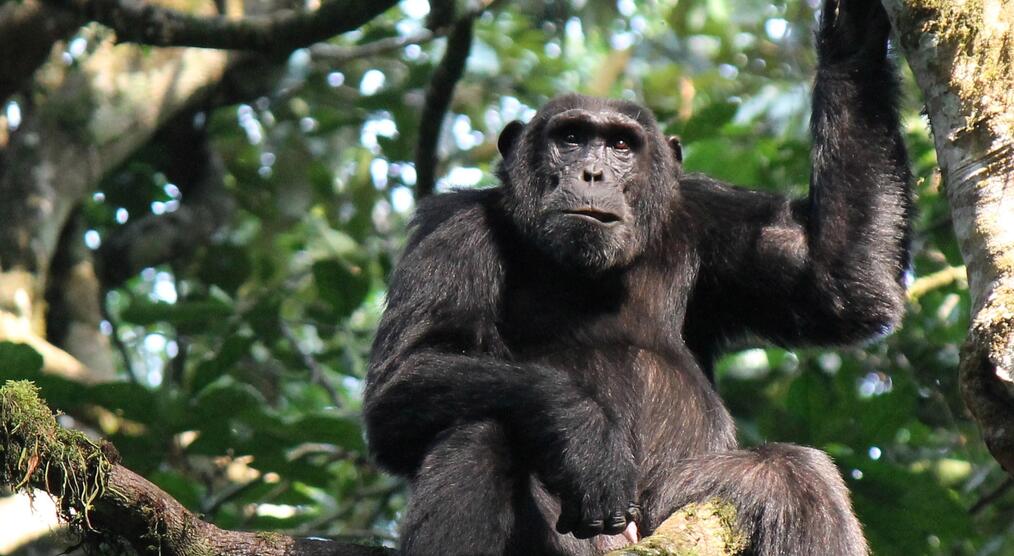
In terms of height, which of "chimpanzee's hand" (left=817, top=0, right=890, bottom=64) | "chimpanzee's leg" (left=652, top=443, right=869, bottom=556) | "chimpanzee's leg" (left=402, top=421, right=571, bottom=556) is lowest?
"chimpanzee's leg" (left=402, top=421, right=571, bottom=556)

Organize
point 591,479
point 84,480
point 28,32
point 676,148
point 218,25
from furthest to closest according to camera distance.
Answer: point 28,32 → point 218,25 → point 676,148 → point 591,479 → point 84,480

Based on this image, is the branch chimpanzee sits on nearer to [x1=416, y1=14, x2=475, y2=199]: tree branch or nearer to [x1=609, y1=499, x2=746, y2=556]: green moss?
[x1=609, y1=499, x2=746, y2=556]: green moss

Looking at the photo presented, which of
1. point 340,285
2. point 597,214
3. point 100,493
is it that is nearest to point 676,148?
point 597,214

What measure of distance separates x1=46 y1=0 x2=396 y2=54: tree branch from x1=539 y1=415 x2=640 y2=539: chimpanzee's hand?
3069mm

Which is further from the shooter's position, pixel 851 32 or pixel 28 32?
pixel 28 32

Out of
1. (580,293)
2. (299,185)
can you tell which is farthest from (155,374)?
(580,293)

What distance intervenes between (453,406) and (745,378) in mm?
5019

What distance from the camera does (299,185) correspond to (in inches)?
444

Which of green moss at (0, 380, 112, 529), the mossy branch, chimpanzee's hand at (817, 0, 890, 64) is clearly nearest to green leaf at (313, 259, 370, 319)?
the mossy branch

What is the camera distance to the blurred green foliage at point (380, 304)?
7.23 meters

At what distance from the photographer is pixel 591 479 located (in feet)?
16.9

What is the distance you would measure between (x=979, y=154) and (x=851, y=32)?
6.00 ft

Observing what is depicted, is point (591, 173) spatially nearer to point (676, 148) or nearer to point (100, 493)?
point (676, 148)

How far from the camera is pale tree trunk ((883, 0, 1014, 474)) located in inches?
143
